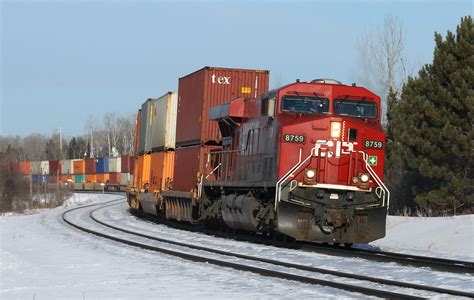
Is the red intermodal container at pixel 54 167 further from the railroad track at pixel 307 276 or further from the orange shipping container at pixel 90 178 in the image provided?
the railroad track at pixel 307 276

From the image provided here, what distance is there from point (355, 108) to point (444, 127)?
9559 mm

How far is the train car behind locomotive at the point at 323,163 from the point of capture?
55.1ft

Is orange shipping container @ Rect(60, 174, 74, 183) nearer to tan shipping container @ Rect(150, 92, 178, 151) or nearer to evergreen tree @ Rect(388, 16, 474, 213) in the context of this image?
tan shipping container @ Rect(150, 92, 178, 151)

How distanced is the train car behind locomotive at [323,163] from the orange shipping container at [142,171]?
47.9 ft

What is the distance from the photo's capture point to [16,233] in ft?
85.0

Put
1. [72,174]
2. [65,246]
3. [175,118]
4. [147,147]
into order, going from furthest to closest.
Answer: [72,174], [147,147], [175,118], [65,246]

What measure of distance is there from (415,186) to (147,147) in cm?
1173

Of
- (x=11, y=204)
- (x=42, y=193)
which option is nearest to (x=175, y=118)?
(x=11, y=204)

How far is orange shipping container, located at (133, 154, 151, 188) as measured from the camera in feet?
105

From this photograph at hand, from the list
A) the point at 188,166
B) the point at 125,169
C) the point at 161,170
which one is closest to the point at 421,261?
the point at 188,166

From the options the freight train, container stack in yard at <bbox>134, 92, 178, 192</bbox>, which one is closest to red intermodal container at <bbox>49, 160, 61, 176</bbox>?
container stack in yard at <bbox>134, 92, 178, 192</bbox>

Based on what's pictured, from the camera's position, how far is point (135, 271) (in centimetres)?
1295

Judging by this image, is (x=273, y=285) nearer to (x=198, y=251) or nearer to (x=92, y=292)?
(x=92, y=292)

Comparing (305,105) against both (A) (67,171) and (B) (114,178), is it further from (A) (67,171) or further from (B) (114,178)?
(A) (67,171)
